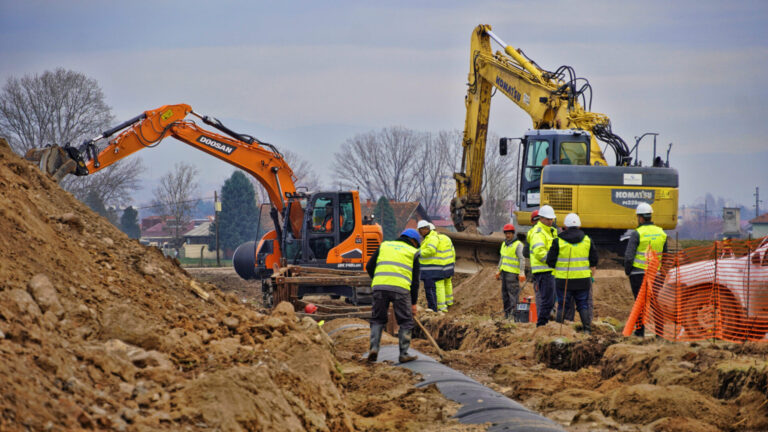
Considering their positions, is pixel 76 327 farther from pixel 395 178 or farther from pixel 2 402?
pixel 395 178

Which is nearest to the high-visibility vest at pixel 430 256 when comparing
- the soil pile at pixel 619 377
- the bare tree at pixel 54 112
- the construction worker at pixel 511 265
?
the construction worker at pixel 511 265

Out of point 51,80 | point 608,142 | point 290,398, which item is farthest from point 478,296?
point 51,80

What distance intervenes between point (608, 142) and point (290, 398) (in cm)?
1298

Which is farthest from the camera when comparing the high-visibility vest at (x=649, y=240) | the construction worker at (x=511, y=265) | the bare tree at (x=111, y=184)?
the bare tree at (x=111, y=184)

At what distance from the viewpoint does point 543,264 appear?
38.1ft

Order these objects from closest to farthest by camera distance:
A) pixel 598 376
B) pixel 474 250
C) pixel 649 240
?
1. pixel 598 376
2. pixel 649 240
3. pixel 474 250

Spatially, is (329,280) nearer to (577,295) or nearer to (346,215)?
(346,215)

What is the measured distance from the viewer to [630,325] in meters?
11.3

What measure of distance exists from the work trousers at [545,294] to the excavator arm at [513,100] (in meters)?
6.27

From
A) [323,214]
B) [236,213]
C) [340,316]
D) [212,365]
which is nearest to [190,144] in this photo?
[323,214]

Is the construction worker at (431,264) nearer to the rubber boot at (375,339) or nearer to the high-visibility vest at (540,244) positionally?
the high-visibility vest at (540,244)

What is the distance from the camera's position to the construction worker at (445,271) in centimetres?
1450

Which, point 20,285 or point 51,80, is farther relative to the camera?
point 51,80

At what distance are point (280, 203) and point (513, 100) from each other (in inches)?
237
